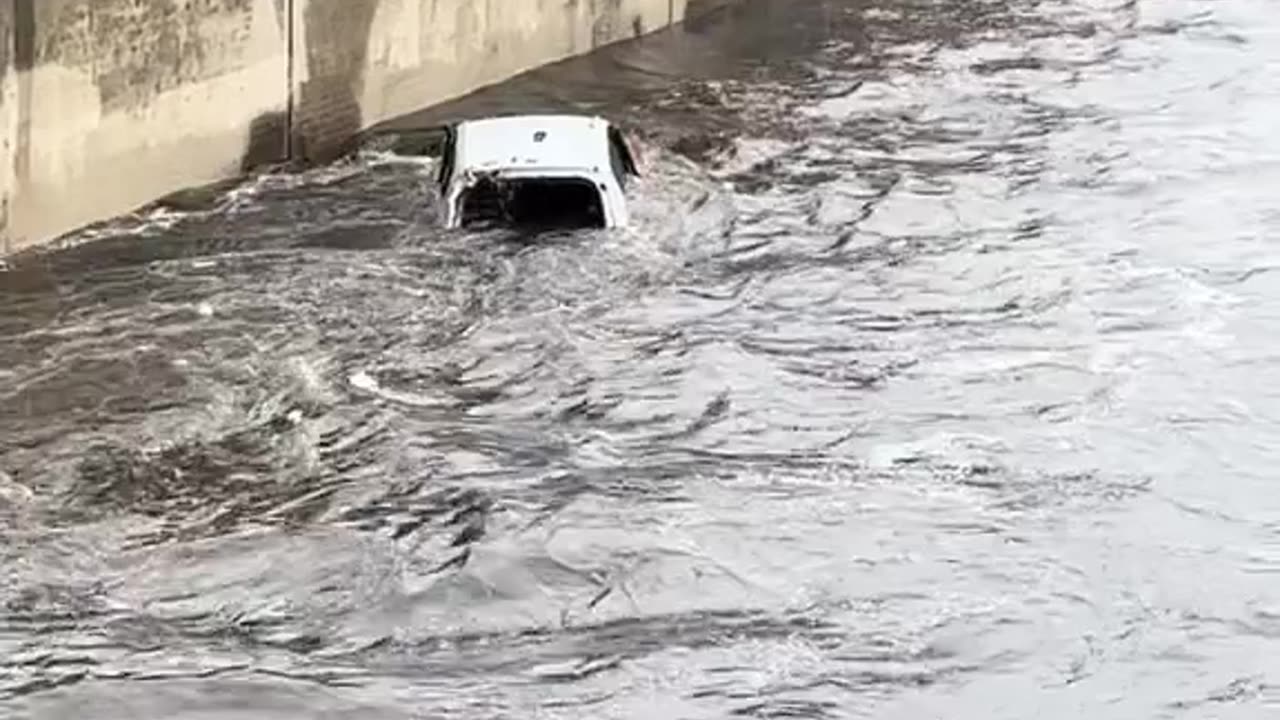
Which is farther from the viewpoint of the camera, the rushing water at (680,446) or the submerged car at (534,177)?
the submerged car at (534,177)

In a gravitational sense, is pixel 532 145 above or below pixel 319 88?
above

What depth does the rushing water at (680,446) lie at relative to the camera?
10320mm

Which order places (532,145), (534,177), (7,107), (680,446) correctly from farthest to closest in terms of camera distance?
(532,145) < (534,177) < (7,107) < (680,446)

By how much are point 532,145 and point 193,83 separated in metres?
2.52

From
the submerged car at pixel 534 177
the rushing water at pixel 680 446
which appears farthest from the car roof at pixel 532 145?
the rushing water at pixel 680 446

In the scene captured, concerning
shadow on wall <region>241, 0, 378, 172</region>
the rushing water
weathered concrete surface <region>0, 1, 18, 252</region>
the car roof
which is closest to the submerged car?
the car roof

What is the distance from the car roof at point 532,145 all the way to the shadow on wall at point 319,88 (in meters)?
1.77

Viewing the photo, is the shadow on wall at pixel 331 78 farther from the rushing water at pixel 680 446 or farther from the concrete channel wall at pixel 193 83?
the rushing water at pixel 680 446

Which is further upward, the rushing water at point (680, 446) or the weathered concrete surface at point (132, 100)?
the weathered concrete surface at point (132, 100)

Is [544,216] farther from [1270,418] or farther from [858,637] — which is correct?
[858,637]

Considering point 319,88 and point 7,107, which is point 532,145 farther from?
point 7,107

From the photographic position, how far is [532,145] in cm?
1588

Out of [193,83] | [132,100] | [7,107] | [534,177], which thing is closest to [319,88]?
[193,83]

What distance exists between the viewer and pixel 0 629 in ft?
33.8
